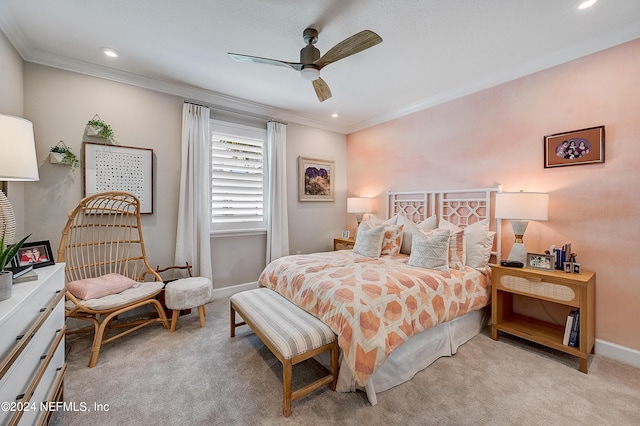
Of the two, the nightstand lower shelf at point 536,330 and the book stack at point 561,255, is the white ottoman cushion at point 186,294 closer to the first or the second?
the nightstand lower shelf at point 536,330

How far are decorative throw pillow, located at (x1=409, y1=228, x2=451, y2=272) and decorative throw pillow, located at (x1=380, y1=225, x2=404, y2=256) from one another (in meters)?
0.55

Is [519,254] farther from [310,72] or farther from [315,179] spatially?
[315,179]

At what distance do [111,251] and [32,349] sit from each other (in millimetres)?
2021

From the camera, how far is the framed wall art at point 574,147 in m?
2.41

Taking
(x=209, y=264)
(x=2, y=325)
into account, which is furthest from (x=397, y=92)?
(x=2, y=325)

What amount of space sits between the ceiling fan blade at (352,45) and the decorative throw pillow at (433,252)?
188 cm

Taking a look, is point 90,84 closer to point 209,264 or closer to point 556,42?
point 209,264

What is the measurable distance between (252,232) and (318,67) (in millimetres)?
2598

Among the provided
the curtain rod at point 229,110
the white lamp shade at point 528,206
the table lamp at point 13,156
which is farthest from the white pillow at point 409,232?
the table lamp at point 13,156

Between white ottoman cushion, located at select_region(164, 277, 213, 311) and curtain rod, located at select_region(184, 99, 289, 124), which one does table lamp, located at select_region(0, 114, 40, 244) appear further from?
curtain rod, located at select_region(184, 99, 289, 124)

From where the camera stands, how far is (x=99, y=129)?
9.36ft

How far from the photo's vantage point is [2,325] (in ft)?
3.14

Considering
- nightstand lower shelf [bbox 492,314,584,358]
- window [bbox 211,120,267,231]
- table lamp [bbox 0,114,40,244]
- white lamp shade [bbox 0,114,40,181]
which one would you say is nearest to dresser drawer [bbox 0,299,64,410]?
table lamp [bbox 0,114,40,244]

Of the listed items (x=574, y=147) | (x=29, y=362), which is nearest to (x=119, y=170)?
(x=29, y=362)
